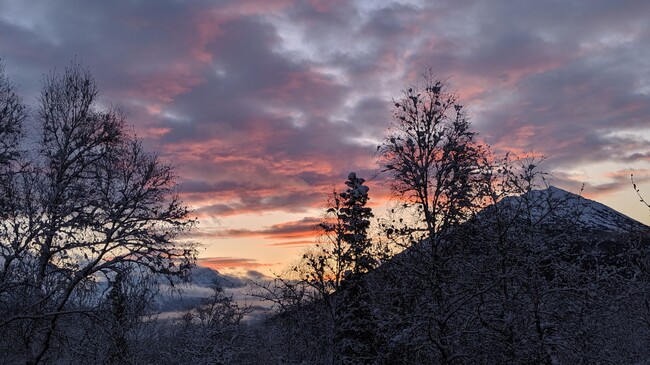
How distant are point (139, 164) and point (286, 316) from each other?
12335mm

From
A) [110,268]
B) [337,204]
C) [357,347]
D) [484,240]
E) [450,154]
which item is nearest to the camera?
[484,240]

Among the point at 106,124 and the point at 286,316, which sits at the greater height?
the point at 106,124

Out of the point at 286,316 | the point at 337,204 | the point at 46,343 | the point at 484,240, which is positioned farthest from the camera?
the point at 337,204

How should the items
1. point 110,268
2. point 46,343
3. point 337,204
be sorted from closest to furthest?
point 46,343, point 110,268, point 337,204

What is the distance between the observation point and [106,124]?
20453mm

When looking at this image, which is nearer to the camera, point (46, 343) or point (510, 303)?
point (510, 303)

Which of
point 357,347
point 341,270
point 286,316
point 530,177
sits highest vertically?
point 530,177

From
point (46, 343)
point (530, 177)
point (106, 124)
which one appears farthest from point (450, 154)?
point (46, 343)

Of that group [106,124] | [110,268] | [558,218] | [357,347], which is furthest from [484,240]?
[357,347]

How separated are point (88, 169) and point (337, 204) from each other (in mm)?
16816

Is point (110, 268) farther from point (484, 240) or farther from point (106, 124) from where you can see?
point (484, 240)

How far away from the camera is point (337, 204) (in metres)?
33.5

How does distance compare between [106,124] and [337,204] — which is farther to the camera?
[337,204]

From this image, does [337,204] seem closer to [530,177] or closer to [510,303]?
[530,177]
